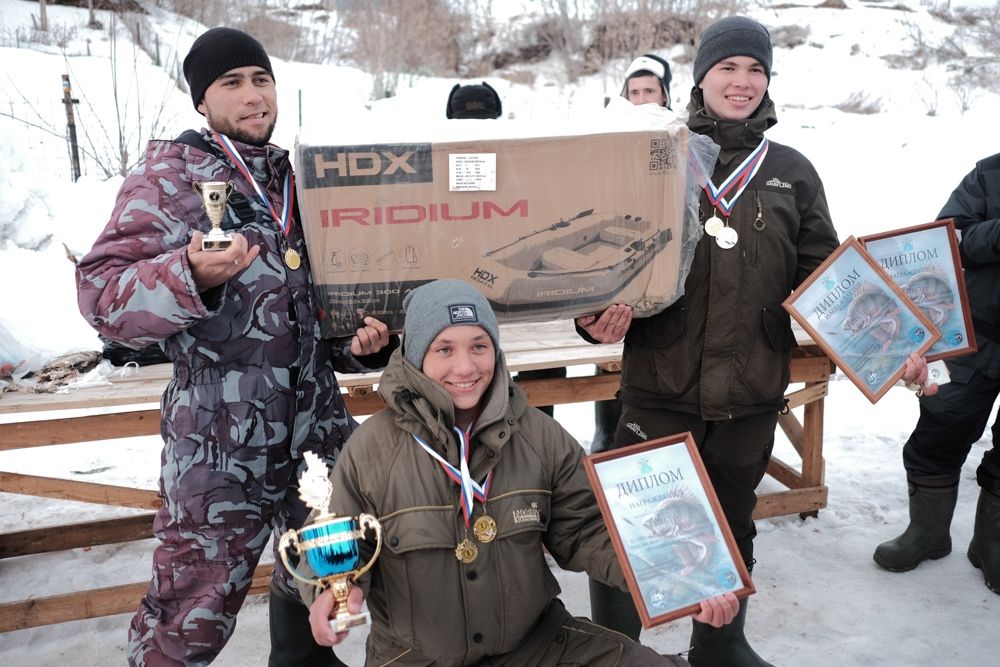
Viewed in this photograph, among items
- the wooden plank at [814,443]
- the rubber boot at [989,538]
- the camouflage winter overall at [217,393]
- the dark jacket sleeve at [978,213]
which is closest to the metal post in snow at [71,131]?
the camouflage winter overall at [217,393]

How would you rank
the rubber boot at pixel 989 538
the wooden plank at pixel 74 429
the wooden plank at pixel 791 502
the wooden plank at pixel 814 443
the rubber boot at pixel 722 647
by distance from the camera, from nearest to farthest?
the rubber boot at pixel 722 647
the wooden plank at pixel 74 429
the rubber boot at pixel 989 538
the wooden plank at pixel 791 502
the wooden plank at pixel 814 443

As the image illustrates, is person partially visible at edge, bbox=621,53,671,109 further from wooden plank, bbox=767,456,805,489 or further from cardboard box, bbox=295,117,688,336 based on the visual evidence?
cardboard box, bbox=295,117,688,336

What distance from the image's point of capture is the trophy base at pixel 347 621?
150cm

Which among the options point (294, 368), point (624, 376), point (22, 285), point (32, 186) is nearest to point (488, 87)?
point (624, 376)

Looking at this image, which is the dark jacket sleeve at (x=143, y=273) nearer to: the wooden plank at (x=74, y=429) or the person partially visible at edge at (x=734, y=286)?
the person partially visible at edge at (x=734, y=286)

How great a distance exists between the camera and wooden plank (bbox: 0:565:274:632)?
9.59 feet

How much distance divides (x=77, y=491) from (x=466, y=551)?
2057 millimetres

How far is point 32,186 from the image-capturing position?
887 centimetres

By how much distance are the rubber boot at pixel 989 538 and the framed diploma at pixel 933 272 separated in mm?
1315

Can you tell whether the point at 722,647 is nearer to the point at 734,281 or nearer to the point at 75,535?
the point at 734,281

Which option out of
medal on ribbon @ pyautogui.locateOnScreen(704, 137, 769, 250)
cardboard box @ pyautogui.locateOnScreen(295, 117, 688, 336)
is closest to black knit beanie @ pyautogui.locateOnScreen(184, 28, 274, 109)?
cardboard box @ pyautogui.locateOnScreen(295, 117, 688, 336)

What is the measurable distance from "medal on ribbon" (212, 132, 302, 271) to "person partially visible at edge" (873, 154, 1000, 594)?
247 cm

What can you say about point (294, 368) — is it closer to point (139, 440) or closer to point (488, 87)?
point (488, 87)

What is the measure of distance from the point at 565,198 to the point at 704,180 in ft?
1.38
